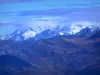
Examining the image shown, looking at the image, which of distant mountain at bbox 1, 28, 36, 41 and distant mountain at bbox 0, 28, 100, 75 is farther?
distant mountain at bbox 1, 28, 36, 41

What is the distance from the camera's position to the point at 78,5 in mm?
3525

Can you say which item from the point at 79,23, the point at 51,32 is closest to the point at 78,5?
the point at 79,23

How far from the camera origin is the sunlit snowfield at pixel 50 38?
3.44 m

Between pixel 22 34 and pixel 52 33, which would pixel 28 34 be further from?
pixel 52 33

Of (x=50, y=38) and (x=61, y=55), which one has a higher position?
(x=50, y=38)

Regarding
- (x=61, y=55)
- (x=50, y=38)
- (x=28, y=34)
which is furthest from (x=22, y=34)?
(x=61, y=55)

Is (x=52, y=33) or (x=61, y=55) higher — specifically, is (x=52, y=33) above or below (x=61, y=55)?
above

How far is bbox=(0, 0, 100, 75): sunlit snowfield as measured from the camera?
11.3 feet

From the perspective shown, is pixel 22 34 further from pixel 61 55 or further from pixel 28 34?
pixel 61 55

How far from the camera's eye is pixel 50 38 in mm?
3500

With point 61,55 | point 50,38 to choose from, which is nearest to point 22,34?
point 50,38

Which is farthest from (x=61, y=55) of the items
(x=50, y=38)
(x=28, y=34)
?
(x=28, y=34)

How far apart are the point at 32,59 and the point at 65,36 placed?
0.45 m

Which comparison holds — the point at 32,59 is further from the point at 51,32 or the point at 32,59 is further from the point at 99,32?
the point at 99,32
